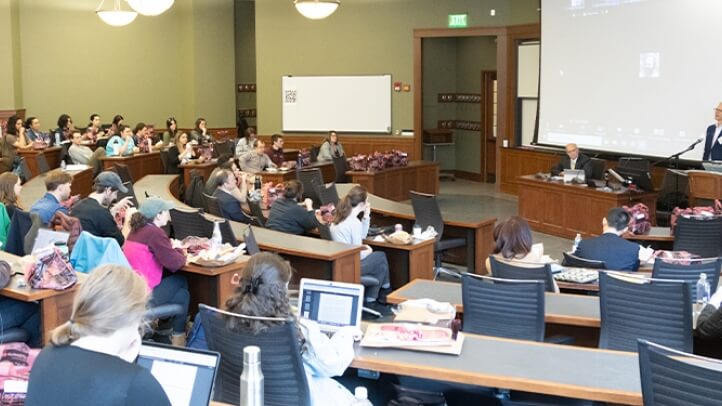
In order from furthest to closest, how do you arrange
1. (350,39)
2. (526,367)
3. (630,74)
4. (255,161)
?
(350,39)
(255,161)
(630,74)
(526,367)

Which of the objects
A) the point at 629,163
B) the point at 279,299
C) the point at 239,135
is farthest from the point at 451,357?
the point at 239,135

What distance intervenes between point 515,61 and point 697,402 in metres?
14.1

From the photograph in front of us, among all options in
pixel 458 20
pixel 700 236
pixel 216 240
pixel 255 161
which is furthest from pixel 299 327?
pixel 458 20

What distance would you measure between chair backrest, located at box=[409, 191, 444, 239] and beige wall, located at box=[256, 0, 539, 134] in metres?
8.12

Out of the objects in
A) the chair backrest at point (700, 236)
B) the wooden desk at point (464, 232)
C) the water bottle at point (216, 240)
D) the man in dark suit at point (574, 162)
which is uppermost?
the man in dark suit at point (574, 162)

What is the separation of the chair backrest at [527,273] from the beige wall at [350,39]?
1165cm

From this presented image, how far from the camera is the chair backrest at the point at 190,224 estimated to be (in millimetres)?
8070

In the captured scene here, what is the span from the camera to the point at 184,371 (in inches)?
120

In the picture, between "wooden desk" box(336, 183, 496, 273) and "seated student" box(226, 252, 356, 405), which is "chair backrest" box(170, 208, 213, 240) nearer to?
"wooden desk" box(336, 183, 496, 273)

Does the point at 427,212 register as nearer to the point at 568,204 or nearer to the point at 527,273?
the point at 568,204

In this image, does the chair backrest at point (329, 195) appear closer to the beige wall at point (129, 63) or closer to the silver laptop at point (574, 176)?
the silver laptop at point (574, 176)

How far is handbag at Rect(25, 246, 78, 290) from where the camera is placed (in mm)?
5051

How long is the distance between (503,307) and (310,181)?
310 inches

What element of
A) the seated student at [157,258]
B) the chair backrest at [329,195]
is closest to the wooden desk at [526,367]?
the seated student at [157,258]
